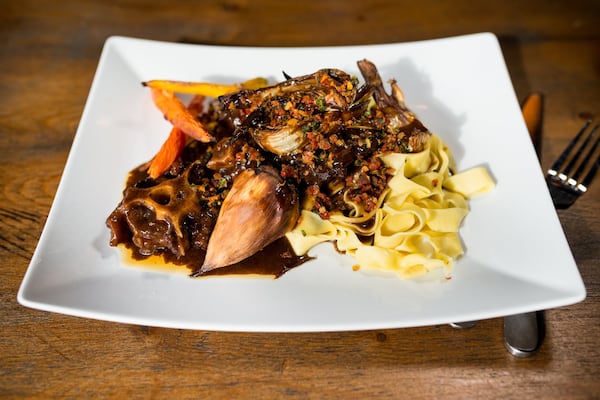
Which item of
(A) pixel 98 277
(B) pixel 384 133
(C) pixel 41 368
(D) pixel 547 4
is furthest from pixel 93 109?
(D) pixel 547 4

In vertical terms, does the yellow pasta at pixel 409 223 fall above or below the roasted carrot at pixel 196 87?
below

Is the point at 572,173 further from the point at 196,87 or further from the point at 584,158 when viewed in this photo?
the point at 196,87

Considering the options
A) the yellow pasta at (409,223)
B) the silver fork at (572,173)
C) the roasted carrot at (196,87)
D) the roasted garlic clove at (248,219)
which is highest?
the roasted carrot at (196,87)

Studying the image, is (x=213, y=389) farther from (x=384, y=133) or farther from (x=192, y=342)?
(x=384, y=133)

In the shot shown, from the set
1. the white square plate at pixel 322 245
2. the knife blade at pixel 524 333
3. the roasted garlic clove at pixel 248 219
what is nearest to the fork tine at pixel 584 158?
the white square plate at pixel 322 245

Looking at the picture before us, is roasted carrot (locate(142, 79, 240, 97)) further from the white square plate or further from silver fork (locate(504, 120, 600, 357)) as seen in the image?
silver fork (locate(504, 120, 600, 357))

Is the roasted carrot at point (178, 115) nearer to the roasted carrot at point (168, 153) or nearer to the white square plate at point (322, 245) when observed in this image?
the roasted carrot at point (168, 153)
